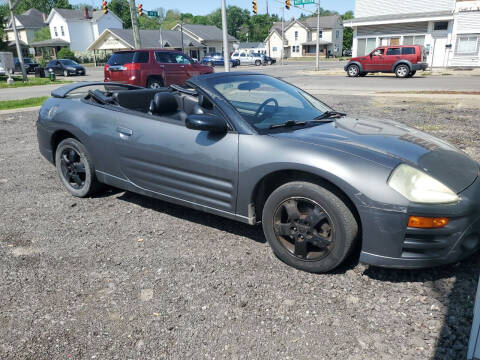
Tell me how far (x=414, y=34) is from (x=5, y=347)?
3496cm

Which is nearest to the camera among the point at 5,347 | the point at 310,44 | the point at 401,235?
the point at 5,347

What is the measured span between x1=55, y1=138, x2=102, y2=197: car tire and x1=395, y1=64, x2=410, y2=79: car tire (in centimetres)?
2161

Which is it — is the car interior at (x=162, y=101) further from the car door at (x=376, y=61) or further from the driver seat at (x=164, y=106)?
the car door at (x=376, y=61)

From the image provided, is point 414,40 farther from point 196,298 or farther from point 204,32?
point 204,32

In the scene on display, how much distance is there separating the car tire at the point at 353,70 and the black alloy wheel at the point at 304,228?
23.1 metres

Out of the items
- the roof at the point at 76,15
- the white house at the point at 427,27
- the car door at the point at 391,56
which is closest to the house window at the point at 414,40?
the white house at the point at 427,27

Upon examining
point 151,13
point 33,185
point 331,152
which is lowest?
Result: point 33,185

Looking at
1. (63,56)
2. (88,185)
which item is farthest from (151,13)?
(63,56)

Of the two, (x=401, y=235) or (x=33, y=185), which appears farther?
(x=33, y=185)

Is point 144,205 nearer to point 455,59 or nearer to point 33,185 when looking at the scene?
point 33,185

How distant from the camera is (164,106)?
3939 mm

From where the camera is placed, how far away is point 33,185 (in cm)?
522

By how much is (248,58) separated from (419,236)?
53.0 m

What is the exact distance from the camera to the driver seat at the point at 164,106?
393 cm
